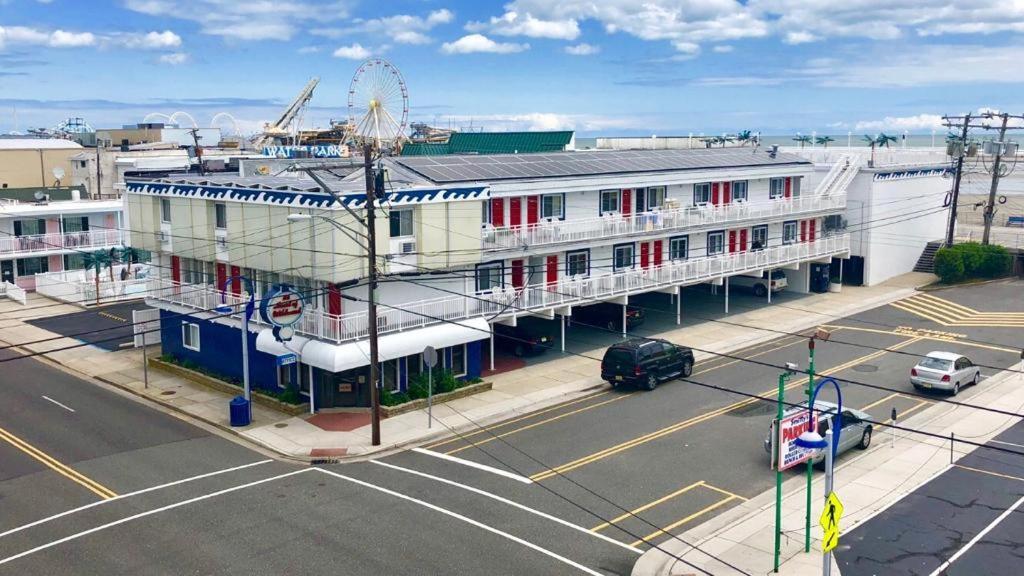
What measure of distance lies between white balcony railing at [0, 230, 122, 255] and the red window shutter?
33.8 metres

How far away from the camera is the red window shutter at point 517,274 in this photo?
1556 inches

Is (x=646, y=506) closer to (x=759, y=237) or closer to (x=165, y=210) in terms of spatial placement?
(x=165, y=210)

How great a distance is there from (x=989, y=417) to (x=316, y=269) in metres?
22.9

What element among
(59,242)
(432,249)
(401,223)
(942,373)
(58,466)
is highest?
(401,223)

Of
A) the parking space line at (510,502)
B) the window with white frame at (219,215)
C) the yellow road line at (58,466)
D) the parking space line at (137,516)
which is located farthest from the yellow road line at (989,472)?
the window with white frame at (219,215)

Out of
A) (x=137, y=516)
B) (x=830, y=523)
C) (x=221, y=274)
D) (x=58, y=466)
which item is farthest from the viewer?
(x=221, y=274)

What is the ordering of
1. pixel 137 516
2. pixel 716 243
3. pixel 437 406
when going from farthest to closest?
pixel 716 243, pixel 437 406, pixel 137 516

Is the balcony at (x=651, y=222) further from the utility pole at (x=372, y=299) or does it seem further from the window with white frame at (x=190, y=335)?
the window with white frame at (x=190, y=335)

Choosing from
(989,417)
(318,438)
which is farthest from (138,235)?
(989,417)

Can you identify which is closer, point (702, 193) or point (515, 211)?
point (515, 211)

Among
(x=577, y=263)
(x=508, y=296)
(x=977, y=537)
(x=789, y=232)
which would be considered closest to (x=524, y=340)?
(x=508, y=296)

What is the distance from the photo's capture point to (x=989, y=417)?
31.3 meters

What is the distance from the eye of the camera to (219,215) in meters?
36.4

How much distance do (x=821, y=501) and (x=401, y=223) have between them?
1716 centimetres
